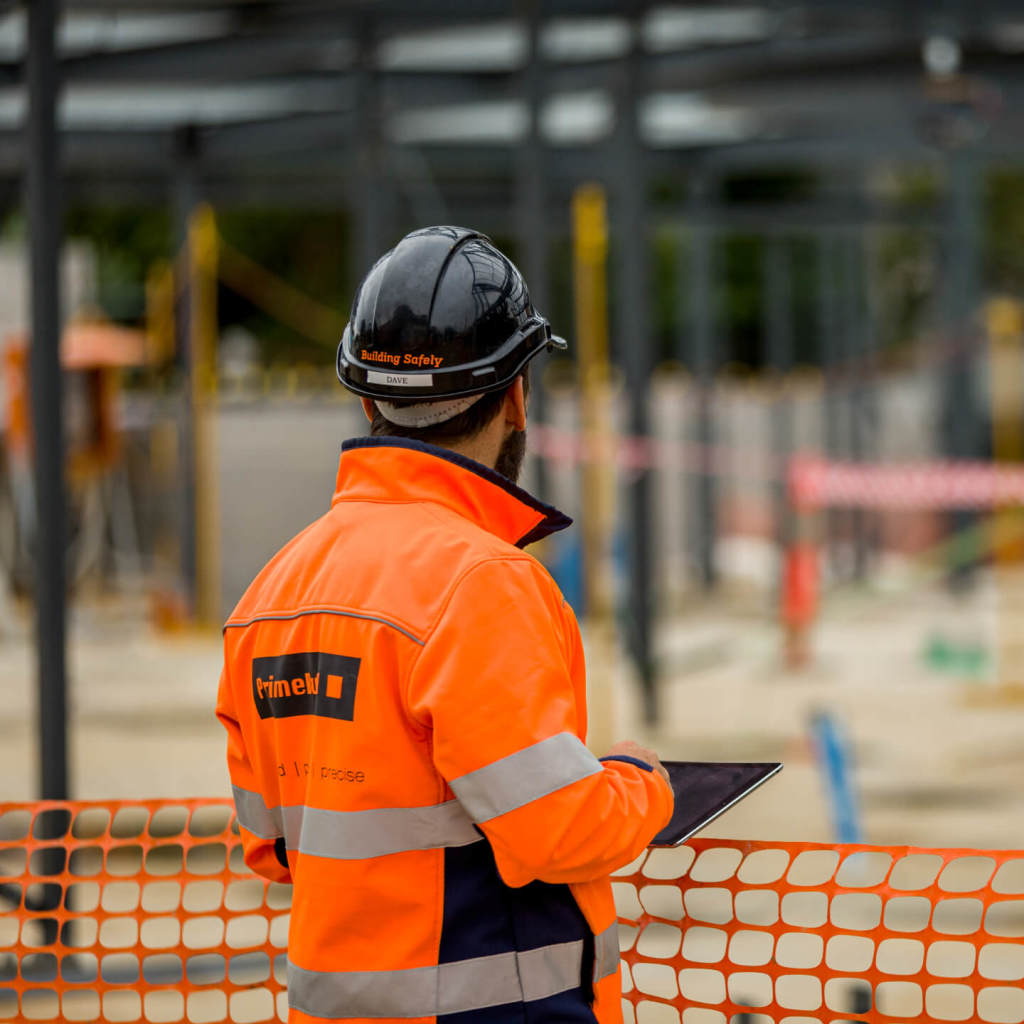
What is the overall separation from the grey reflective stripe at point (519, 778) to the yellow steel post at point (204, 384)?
1386 cm

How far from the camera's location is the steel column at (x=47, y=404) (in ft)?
16.9

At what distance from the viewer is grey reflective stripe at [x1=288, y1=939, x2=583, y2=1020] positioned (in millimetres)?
2094

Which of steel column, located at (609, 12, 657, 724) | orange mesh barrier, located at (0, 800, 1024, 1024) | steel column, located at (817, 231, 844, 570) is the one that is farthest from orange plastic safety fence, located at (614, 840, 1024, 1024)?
steel column, located at (817, 231, 844, 570)

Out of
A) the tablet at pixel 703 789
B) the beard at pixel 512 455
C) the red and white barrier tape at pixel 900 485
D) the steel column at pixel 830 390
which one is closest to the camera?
the beard at pixel 512 455

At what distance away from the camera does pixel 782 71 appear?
37.7 ft

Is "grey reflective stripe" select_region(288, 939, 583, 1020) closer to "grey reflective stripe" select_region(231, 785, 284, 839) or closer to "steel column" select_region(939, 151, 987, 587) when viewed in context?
"grey reflective stripe" select_region(231, 785, 284, 839)

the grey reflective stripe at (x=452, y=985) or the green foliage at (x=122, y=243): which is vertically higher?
the green foliage at (x=122, y=243)

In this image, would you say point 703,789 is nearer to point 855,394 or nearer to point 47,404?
point 47,404

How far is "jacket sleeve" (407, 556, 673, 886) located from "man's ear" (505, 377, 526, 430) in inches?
11.3

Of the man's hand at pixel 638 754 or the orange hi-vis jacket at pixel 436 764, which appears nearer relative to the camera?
the orange hi-vis jacket at pixel 436 764

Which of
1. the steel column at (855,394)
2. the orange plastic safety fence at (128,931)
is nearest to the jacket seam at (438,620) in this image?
the orange plastic safety fence at (128,931)

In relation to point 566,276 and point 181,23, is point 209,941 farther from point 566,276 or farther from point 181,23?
point 566,276

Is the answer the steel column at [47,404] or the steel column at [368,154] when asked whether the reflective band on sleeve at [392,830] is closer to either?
the steel column at [47,404]

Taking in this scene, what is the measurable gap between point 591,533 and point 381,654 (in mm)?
10440
